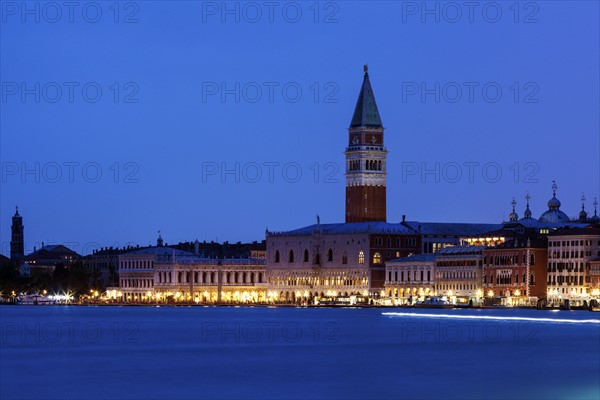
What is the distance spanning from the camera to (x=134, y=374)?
58.8m

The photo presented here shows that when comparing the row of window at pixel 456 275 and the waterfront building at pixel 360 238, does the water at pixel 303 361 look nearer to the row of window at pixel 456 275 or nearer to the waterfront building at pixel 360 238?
the row of window at pixel 456 275

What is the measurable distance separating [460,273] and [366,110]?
23.5 meters

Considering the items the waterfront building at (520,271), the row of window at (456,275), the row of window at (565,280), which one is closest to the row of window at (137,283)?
the row of window at (456,275)

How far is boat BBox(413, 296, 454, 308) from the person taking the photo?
149 m

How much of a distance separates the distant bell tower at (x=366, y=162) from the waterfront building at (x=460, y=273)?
48.1 ft

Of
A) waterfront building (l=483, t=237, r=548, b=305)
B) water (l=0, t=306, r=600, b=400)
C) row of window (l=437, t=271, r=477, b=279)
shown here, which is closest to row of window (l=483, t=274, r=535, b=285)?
waterfront building (l=483, t=237, r=548, b=305)

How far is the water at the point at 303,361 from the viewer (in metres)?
52.9

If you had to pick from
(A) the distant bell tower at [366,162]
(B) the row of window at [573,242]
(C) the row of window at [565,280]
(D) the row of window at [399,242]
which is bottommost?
(C) the row of window at [565,280]

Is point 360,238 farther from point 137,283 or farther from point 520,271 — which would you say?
point 137,283

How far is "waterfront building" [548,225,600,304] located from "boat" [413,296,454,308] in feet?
37.6

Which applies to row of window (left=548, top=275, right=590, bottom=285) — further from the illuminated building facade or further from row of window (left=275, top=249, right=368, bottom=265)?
row of window (left=275, top=249, right=368, bottom=265)

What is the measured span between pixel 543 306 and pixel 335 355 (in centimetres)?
6839

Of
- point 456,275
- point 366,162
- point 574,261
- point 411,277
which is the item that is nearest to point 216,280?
point 366,162

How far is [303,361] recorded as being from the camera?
2608 inches
